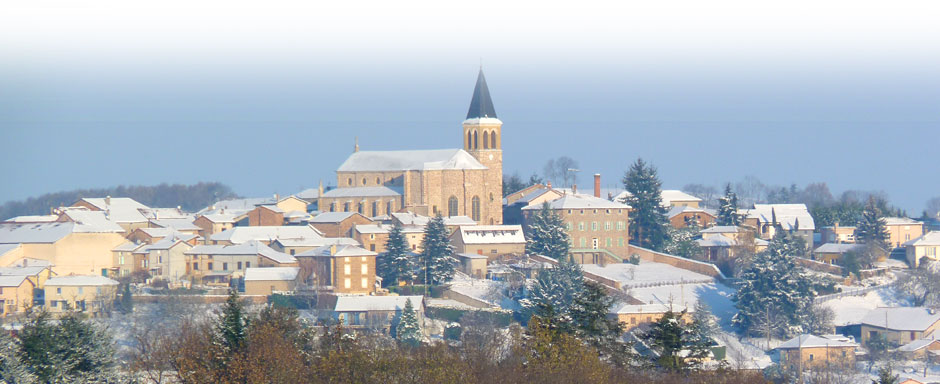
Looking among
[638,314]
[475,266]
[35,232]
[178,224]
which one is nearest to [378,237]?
[475,266]

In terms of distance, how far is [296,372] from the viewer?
89.8 feet

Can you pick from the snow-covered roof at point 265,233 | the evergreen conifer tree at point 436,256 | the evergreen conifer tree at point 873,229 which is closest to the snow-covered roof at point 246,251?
the snow-covered roof at point 265,233

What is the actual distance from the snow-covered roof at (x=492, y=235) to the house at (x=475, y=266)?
206 centimetres

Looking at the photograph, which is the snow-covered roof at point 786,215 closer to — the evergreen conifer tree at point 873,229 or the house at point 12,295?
the evergreen conifer tree at point 873,229

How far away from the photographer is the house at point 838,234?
73.9 m

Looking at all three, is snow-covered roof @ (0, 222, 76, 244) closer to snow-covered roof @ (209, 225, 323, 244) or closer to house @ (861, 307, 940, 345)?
snow-covered roof @ (209, 225, 323, 244)

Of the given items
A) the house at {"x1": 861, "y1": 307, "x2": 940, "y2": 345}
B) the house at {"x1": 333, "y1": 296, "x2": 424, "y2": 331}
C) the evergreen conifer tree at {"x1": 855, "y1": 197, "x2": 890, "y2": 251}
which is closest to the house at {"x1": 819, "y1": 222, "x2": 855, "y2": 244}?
the evergreen conifer tree at {"x1": 855, "y1": 197, "x2": 890, "y2": 251}

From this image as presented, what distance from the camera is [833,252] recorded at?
68438mm

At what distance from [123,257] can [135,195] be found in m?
63.2

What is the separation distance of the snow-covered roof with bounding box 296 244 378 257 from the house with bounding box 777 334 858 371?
1788 cm

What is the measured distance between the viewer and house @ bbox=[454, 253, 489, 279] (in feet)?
205

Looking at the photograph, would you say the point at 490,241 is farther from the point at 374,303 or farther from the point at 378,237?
the point at 374,303

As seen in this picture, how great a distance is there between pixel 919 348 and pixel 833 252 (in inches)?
611

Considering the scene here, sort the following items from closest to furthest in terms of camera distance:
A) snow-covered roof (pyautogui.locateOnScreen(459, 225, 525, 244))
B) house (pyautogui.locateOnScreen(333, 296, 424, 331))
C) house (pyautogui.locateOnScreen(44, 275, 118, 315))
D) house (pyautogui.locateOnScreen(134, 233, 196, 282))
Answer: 1. house (pyautogui.locateOnScreen(333, 296, 424, 331))
2. house (pyautogui.locateOnScreen(44, 275, 118, 315))
3. house (pyautogui.locateOnScreen(134, 233, 196, 282))
4. snow-covered roof (pyautogui.locateOnScreen(459, 225, 525, 244))
